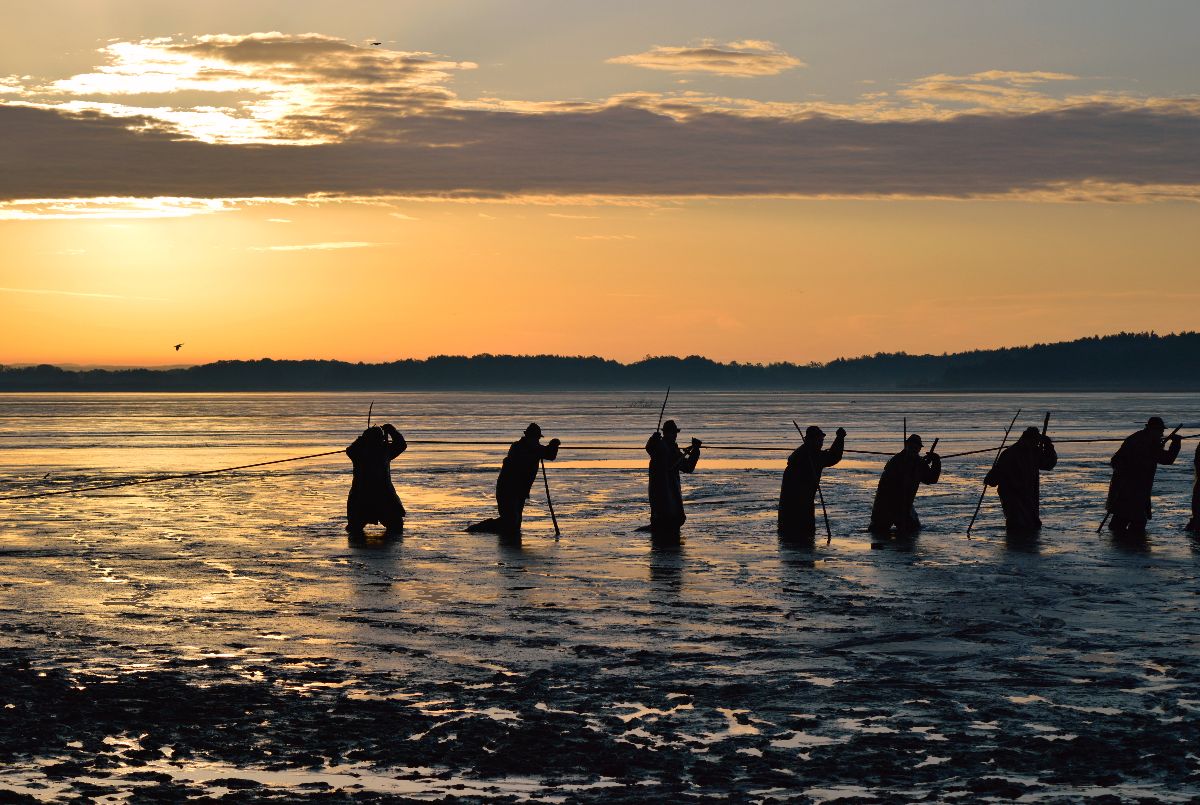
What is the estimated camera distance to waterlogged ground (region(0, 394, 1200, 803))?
686cm

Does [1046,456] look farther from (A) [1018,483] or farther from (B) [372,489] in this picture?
(B) [372,489]

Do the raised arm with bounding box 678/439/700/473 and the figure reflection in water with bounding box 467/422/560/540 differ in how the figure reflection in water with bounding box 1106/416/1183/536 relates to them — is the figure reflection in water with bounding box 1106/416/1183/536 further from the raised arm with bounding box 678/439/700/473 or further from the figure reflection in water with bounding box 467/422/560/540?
the figure reflection in water with bounding box 467/422/560/540

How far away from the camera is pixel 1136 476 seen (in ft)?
60.7

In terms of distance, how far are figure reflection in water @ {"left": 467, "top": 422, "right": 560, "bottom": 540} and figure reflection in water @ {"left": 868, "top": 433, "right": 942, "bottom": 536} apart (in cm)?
442

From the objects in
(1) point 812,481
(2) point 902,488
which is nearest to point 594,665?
(1) point 812,481

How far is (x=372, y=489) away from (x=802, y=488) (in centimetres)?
575

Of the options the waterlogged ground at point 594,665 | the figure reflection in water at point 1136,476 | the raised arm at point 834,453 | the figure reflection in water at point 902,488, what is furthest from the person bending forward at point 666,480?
the figure reflection in water at point 1136,476

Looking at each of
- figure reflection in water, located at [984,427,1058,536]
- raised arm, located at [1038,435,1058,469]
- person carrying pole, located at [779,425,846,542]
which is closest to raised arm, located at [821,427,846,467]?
person carrying pole, located at [779,425,846,542]

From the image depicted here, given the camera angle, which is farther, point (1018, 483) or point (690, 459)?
point (1018, 483)

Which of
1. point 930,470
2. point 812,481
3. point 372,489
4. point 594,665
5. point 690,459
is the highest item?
point 690,459

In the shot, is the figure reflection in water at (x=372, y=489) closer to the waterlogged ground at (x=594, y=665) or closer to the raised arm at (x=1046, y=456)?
the waterlogged ground at (x=594, y=665)

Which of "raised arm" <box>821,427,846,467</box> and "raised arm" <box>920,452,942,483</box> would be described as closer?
"raised arm" <box>821,427,846,467</box>

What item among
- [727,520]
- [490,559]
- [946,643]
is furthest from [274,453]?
[946,643]

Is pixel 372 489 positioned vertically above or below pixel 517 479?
below
